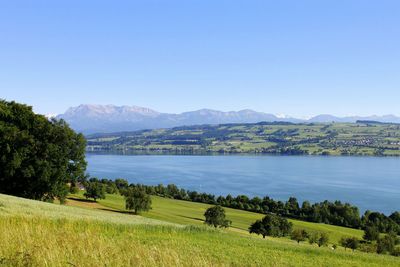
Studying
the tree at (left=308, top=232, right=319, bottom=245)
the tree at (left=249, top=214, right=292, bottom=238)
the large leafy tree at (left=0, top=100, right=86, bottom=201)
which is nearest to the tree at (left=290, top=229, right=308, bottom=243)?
the tree at (left=308, top=232, right=319, bottom=245)

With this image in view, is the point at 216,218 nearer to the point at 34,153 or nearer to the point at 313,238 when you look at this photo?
the point at 313,238

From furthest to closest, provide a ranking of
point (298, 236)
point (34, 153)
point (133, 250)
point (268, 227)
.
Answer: point (268, 227)
point (298, 236)
point (34, 153)
point (133, 250)

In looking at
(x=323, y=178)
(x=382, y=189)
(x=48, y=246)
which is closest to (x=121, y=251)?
(x=48, y=246)

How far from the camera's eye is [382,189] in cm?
16062

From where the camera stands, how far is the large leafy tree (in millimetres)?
47031

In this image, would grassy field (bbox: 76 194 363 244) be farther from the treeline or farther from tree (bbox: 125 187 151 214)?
the treeline

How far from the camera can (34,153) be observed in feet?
160

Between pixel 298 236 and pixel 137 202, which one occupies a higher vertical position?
pixel 137 202

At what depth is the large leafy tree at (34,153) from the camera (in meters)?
47.0

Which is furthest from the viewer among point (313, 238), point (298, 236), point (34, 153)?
point (313, 238)

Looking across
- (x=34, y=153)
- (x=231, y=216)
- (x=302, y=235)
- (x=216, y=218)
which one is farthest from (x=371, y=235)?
(x=34, y=153)

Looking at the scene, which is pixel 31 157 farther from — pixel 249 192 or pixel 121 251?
pixel 249 192

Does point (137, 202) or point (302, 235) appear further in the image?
point (137, 202)

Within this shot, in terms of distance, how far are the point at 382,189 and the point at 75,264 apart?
170015 millimetres
